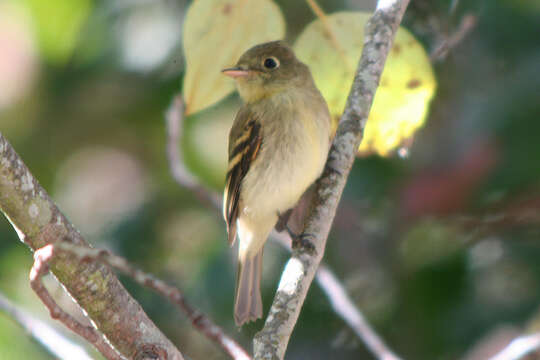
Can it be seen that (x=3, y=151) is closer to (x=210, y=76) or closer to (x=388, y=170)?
(x=210, y=76)

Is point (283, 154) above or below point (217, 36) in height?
below

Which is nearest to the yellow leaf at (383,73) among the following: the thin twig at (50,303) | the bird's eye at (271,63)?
the bird's eye at (271,63)

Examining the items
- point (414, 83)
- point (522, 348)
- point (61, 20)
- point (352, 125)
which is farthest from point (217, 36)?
point (61, 20)

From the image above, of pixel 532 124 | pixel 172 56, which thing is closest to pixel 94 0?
pixel 172 56

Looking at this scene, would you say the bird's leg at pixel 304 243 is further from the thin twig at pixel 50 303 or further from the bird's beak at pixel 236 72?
the bird's beak at pixel 236 72

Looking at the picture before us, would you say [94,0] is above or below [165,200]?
above

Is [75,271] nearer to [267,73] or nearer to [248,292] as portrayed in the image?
[248,292]
